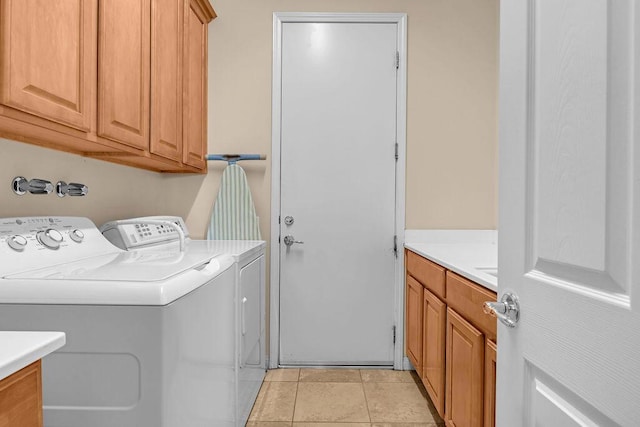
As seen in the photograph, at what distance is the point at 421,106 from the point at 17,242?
7.60ft

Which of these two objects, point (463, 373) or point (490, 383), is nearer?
point (490, 383)

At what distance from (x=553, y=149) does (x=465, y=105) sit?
2.22 metres

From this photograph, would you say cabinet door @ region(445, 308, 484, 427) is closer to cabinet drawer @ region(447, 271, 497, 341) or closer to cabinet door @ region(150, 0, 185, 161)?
cabinet drawer @ region(447, 271, 497, 341)

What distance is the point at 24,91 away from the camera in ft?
3.57

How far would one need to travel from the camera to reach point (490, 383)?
4.36ft

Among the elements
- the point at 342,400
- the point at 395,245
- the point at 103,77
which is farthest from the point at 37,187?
the point at 395,245

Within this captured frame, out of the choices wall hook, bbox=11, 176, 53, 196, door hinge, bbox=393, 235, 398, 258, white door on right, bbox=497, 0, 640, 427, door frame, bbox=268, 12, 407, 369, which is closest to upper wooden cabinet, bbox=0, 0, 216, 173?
wall hook, bbox=11, 176, 53, 196

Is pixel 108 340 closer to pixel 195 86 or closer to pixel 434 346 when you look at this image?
pixel 434 346

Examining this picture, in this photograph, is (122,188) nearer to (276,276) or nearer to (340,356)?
(276,276)

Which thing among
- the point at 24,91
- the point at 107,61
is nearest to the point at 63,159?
the point at 107,61

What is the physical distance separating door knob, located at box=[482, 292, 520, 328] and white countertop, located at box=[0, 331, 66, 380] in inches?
32.5

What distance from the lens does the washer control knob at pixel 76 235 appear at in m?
1.59

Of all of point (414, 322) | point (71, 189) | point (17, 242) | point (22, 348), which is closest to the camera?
point (22, 348)

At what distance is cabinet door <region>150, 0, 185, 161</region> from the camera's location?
6.17ft
